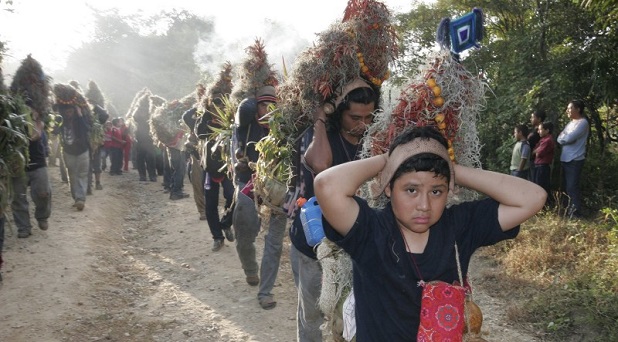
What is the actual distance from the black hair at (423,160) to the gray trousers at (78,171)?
330 inches

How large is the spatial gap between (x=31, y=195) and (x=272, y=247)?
14.5ft

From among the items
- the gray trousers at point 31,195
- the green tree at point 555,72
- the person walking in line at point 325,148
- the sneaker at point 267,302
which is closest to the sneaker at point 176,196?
the gray trousers at point 31,195

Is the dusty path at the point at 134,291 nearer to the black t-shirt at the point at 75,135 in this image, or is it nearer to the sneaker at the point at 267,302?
the sneaker at the point at 267,302

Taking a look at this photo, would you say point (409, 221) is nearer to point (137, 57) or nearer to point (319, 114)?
point (319, 114)

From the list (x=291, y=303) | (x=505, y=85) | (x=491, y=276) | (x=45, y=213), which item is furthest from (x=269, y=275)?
(x=505, y=85)

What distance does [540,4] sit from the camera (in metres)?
9.63

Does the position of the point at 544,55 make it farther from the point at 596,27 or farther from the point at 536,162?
the point at 536,162

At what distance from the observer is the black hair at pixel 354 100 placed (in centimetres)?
346

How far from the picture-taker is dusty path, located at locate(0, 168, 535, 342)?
15.6ft

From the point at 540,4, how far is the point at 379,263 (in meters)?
9.19

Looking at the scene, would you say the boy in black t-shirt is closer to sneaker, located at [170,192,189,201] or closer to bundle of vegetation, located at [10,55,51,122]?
bundle of vegetation, located at [10,55,51,122]

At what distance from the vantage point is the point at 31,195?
24.3ft

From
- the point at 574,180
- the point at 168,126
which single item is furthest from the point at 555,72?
the point at 168,126

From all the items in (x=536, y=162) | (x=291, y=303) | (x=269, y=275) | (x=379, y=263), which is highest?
(x=536, y=162)
